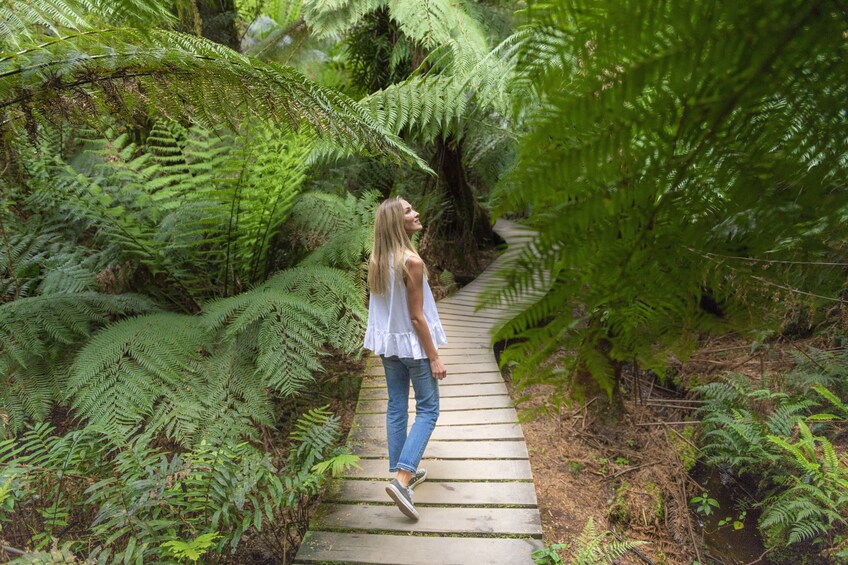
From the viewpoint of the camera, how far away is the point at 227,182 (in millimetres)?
2879

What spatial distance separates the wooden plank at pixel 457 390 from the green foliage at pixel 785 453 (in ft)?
4.46

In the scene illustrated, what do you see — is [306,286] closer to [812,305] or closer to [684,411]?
[812,305]

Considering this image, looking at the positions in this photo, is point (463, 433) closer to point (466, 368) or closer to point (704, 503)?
point (466, 368)

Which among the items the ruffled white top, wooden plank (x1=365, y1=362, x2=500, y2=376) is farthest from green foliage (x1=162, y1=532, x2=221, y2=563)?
wooden plank (x1=365, y1=362, x2=500, y2=376)

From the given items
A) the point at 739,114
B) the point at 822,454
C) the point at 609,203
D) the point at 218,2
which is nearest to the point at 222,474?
the point at 609,203

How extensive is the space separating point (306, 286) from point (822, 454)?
323 cm

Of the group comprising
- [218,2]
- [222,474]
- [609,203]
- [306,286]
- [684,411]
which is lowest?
[684,411]

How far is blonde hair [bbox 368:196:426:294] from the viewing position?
2139 mm

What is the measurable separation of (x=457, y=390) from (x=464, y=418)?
0.32 metres

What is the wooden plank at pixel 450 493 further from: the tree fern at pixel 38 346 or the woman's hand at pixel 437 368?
the tree fern at pixel 38 346

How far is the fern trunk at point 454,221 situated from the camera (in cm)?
550

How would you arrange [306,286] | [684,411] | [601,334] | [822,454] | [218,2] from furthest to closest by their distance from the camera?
[218,2] < [684,411] < [822,454] < [306,286] < [601,334]

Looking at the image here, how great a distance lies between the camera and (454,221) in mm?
5926

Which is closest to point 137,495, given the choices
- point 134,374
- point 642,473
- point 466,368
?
point 134,374
